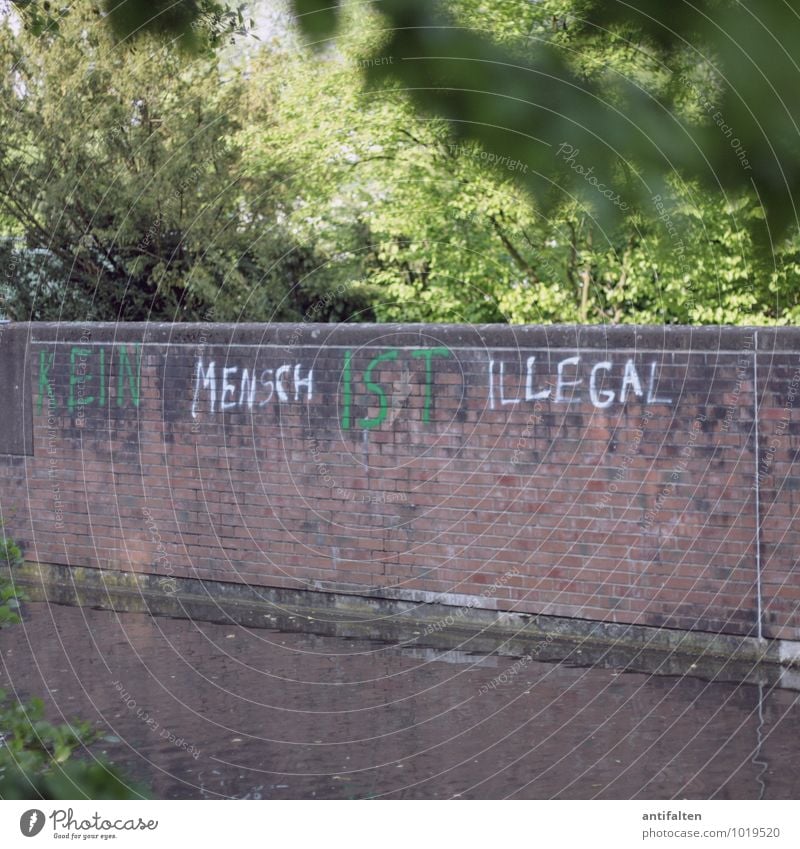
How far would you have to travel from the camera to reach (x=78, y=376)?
998 cm

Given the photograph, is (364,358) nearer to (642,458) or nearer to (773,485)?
(642,458)

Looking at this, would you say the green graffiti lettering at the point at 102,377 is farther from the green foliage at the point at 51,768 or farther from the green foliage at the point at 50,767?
the green foliage at the point at 51,768

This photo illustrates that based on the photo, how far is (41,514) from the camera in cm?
1028

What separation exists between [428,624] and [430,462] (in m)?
1.07

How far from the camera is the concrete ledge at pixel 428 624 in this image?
24.2 feet

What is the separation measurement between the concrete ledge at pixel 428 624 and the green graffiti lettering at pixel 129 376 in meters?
1.35

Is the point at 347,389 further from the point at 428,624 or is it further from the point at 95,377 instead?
the point at 95,377

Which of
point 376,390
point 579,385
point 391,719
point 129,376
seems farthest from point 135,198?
point 391,719

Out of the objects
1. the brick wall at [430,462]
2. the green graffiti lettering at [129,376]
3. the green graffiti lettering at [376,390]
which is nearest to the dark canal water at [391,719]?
the brick wall at [430,462]

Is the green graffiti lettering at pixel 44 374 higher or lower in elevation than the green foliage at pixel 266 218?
lower

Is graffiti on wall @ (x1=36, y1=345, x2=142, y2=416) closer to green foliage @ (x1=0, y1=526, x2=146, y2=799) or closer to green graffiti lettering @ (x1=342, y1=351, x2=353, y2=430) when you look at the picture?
green graffiti lettering @ (x1=342, y1=351, x2=353, y2=430)

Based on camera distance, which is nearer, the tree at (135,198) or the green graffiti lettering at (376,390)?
the green graffiti lettering at (376,390)

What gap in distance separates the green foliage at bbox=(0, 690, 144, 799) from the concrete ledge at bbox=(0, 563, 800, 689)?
4811mm

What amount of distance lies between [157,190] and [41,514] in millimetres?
5378
